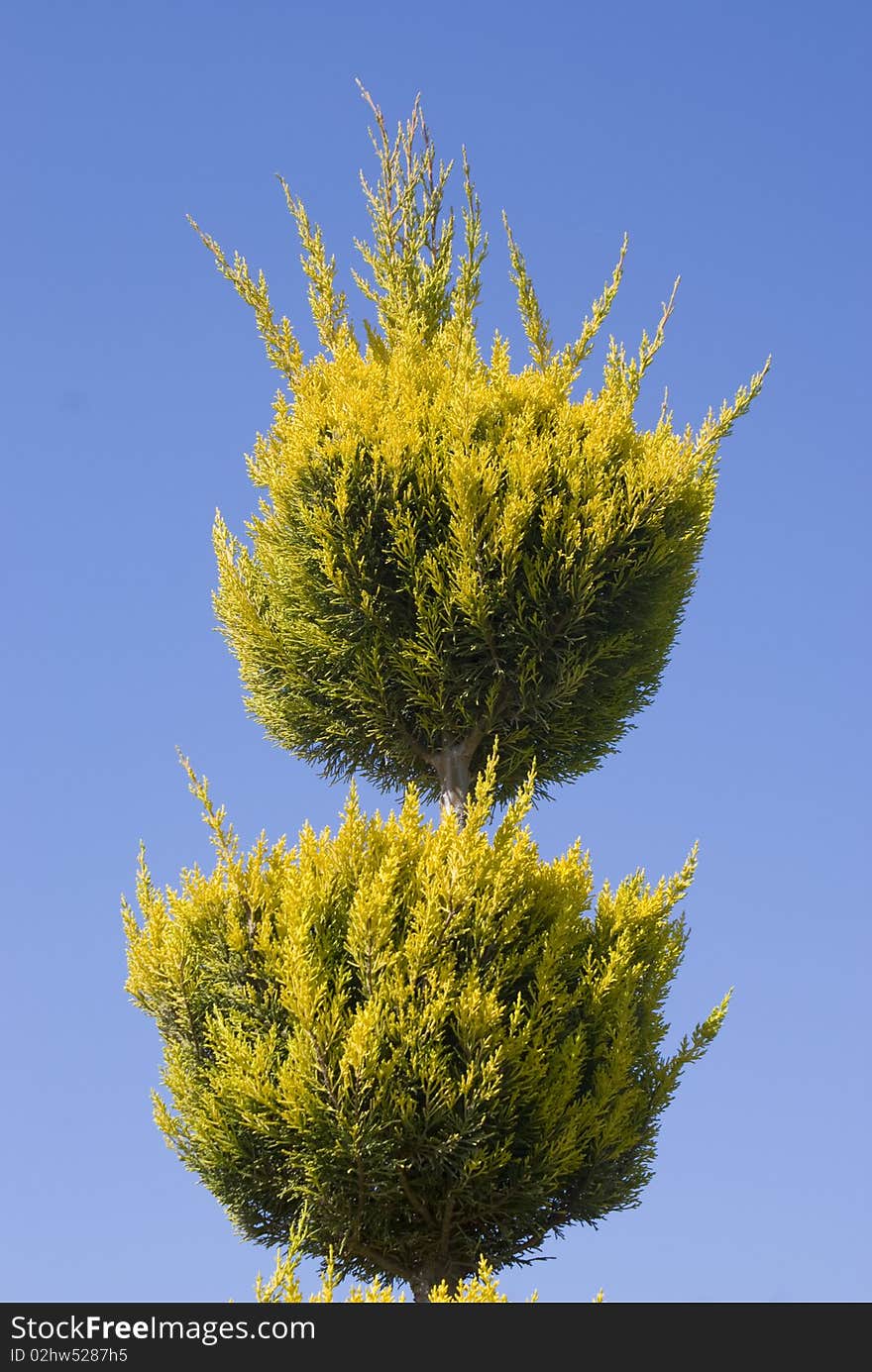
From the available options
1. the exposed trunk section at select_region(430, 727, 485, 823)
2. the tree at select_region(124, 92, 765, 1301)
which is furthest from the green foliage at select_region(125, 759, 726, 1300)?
the exposed trunk section at select_region(430, 727, 485, 823)

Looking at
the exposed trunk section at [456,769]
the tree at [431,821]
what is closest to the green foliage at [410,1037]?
the tree at [431,821]

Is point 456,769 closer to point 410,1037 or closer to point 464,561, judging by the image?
point 464,561

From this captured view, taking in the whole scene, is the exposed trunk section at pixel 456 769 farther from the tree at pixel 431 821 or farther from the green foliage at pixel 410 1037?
the green foliage at pixel 410 1037

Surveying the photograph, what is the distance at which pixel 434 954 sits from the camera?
1084 cm

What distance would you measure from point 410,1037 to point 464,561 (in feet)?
16.3

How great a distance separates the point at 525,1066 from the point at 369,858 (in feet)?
7.46

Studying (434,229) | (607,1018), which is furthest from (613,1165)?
(434,229)

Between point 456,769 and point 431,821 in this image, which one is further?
point 456,769

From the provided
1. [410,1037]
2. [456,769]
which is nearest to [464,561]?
[456,769]

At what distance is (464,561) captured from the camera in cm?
1311

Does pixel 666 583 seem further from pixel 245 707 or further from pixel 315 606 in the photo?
pixel 245 707

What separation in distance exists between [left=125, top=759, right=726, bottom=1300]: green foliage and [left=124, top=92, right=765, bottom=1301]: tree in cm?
3

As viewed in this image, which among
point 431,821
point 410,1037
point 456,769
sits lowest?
point 410,1037

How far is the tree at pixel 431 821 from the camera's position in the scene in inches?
421
